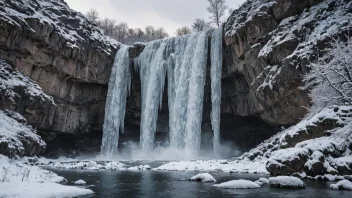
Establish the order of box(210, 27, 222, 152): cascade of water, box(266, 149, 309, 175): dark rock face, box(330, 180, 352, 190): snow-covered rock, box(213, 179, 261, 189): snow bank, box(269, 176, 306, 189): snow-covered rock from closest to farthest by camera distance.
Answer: box(330, 180, 352, 190): snow-covered rock, box(269, 176, 306, 189): snow-covered rock, box(213, 179, 261, 189): snow bank, box(266, 149, 309, 175): dark rock face, box(210, 27, 222, 152): cascade of water

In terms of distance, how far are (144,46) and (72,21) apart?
910 centimetres

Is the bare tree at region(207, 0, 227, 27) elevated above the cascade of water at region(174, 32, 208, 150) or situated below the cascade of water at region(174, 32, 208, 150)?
above

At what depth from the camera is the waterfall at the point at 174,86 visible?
3072 centimetres

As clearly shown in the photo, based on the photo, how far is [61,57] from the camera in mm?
31422

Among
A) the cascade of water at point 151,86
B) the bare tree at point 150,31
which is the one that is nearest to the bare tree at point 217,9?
the cascade of water at point 151,86

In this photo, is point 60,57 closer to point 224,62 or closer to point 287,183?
point 224,62

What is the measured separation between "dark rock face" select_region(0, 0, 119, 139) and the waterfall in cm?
219

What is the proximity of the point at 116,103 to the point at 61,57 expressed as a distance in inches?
339

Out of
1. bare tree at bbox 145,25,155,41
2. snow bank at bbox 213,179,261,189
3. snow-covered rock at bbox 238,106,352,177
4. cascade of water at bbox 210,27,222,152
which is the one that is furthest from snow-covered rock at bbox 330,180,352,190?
bare tree at bbox 145,25,155,41

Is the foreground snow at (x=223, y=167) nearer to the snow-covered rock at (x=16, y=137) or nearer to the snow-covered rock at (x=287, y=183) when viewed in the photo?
the snow-covered rock at (x=287, y=183)

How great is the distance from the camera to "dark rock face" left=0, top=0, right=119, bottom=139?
1082 inches

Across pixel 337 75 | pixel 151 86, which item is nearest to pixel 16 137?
pixel 151 86

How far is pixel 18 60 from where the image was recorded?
93.2 feet

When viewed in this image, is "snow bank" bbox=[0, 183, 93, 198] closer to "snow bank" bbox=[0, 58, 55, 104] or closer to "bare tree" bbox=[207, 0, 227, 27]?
"snow bank" bbox=[0, 58, 55, 104]
